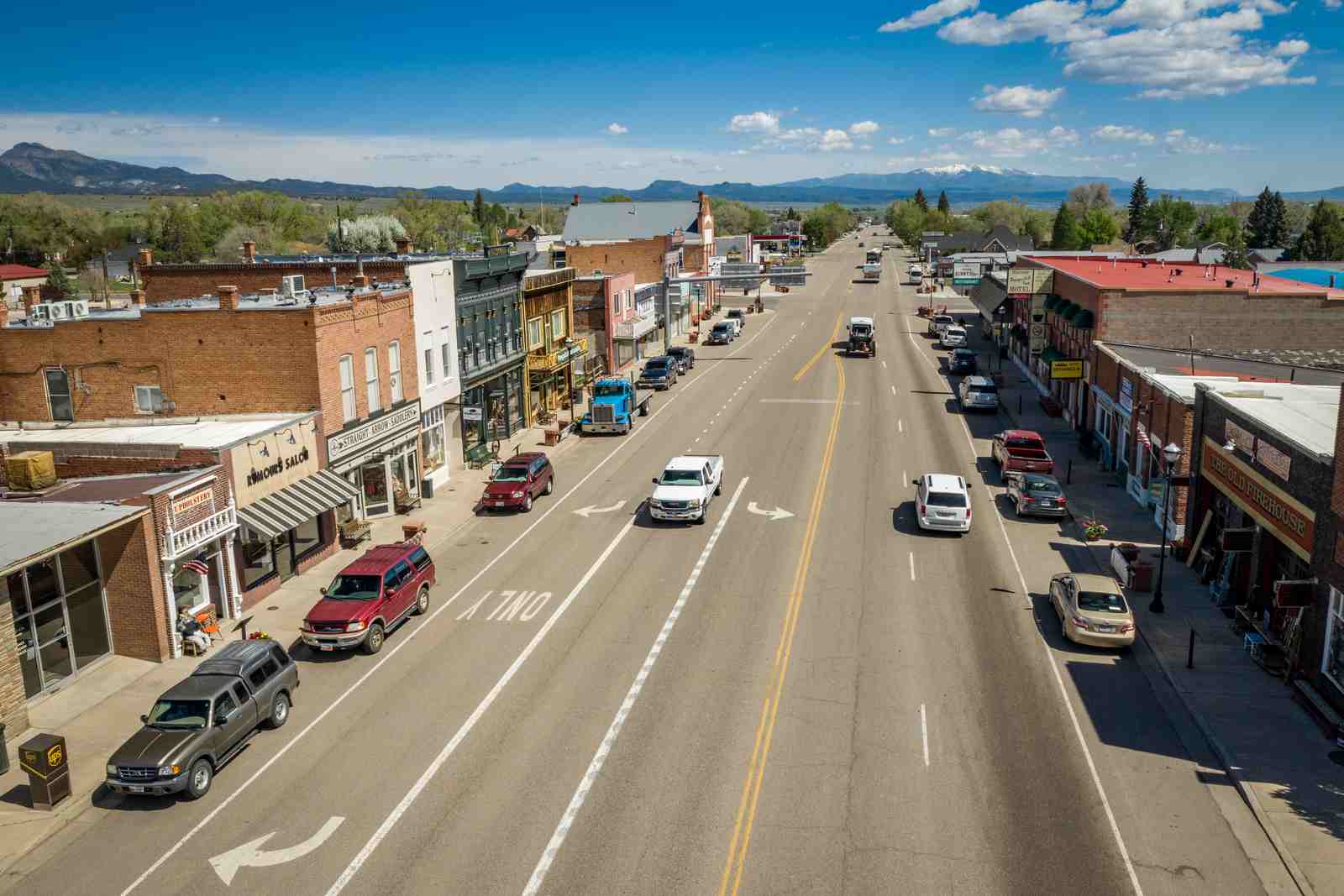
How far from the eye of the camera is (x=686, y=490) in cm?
3438

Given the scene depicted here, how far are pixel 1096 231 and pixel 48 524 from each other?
189m

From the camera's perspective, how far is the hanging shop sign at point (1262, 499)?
22406 mm

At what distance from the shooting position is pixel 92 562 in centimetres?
2350

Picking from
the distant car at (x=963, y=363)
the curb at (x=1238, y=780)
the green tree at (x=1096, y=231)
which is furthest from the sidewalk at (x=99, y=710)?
the green tree at (x=1096, y=231)

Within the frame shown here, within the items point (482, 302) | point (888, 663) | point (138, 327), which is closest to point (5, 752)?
point (138, 327)

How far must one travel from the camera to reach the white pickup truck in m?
33.9

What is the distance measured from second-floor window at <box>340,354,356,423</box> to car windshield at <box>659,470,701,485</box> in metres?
11.1

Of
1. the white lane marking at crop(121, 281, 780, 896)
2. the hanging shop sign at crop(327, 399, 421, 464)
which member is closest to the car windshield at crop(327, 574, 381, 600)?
the white lane marking at crop(121, 281, 780, 896)

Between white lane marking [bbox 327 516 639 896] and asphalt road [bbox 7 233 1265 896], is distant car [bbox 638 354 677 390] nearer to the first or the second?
asphalt road [bbox 7 233 1265 896]

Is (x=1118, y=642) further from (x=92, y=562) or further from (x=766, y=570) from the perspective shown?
(x=92, y=562)

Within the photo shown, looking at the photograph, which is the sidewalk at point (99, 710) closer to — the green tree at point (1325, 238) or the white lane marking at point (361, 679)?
the white lane marking at point (361, 679)

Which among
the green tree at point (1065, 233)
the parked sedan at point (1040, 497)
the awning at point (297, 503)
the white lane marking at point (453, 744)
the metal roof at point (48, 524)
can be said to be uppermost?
the green tree at point (1065, 233)

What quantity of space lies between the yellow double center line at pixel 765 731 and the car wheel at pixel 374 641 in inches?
384

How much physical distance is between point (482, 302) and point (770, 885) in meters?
35.5
